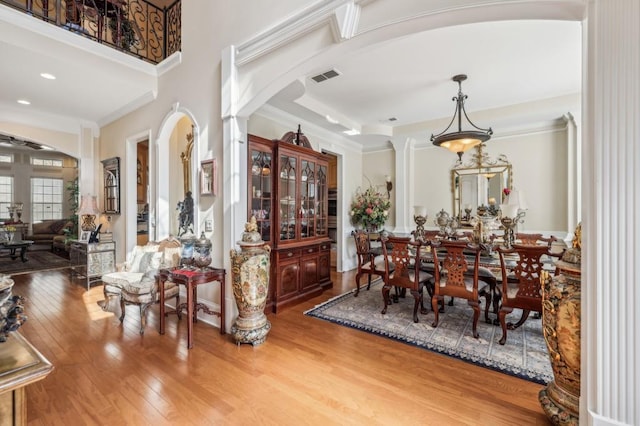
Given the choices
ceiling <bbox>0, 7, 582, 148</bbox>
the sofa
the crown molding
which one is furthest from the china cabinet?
the sofa

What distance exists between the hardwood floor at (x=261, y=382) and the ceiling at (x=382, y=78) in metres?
2.66

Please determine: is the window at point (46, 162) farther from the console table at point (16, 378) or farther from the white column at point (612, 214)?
the white column at point (612, 214)

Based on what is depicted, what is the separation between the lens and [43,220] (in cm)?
970

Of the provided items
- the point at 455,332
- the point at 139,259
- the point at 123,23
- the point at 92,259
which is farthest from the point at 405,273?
the point at 123,23

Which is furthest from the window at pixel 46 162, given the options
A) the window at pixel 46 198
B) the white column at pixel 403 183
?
the white column at pixel 403 183

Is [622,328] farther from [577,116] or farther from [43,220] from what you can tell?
[43,220]

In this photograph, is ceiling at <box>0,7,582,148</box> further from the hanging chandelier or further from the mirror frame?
the mirror frame

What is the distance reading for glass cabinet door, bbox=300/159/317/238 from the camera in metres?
4.30

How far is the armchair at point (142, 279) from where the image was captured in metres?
3.06

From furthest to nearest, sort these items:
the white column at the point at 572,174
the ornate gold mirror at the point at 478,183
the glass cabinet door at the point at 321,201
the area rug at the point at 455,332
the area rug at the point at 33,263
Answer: the area rug at the point at 33,263
the ornate gold mirror at the point at 478,183
the glass cabinet door at the point at 321,201
the white column at the point at 572,174
the area rug at the point at 455,332

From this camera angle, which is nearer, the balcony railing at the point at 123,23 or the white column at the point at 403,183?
the balcony railing at the point at 123,23

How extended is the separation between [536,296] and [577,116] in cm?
349

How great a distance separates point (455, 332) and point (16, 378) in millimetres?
3343

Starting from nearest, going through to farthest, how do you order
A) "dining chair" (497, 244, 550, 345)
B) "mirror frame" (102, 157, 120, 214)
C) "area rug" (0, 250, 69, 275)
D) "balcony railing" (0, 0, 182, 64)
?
"dining chair" (497, 244, 550, 345) → "balcony railing" (0, 0, 182, 64) → "mirror frame" (102, 157, 120, 214) → "area rug" (0, 250, 69, 275)
